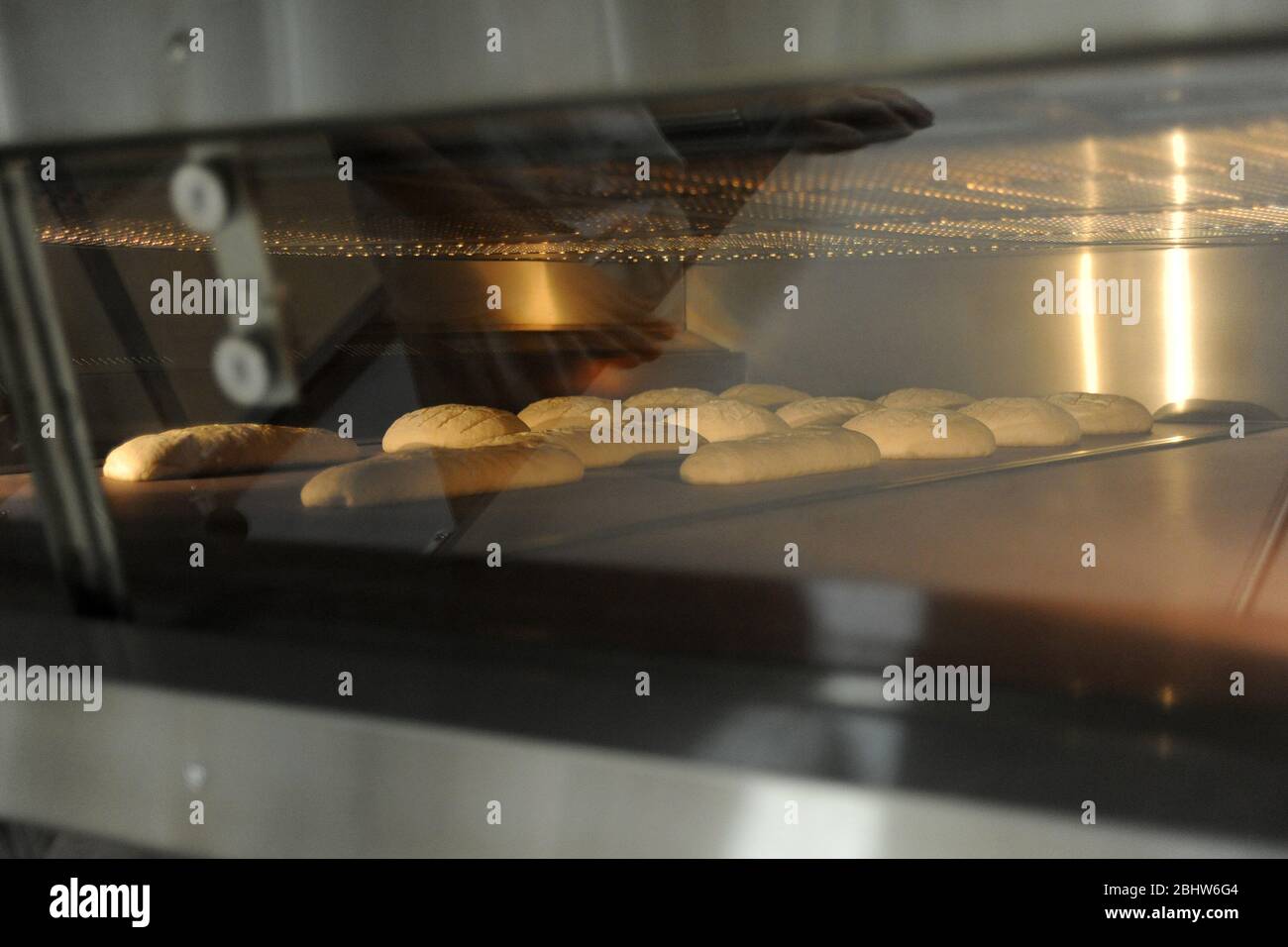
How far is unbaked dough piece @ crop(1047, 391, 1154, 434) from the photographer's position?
1879 millimetres

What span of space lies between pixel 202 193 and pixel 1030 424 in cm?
133

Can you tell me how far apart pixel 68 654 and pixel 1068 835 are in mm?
746

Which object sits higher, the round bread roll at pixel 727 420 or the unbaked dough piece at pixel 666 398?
the round bread roll at pixel 727 420

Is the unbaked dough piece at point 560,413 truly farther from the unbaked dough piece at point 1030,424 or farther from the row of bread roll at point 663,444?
the unbaked dough piece at point 1030,424

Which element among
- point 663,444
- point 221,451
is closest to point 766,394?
point 663,444

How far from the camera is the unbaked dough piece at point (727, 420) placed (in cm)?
140

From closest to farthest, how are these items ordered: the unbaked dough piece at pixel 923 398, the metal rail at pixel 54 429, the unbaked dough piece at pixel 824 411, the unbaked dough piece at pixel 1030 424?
1. the metal rail at pixel 54 429
2. the unbaked dough piece at pixel 824 411
3. the unbaked dough piece at pixel 1030 424
4. the unbaked dough piece at pixel 923 398

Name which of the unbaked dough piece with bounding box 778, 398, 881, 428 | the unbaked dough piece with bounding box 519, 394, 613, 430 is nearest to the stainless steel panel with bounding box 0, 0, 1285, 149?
the unbaked dough piece with bounding box 519, 394, 613, 430

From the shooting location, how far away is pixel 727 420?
1440 millimetres

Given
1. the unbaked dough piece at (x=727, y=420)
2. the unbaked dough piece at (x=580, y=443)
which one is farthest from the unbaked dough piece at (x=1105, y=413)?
the unbaked dough piece at (x=580, y=443)

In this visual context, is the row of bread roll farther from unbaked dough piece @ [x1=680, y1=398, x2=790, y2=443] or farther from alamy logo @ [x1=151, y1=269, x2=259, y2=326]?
alamy logo @ [x1=151, y1=269, x2=259, y2=326]
